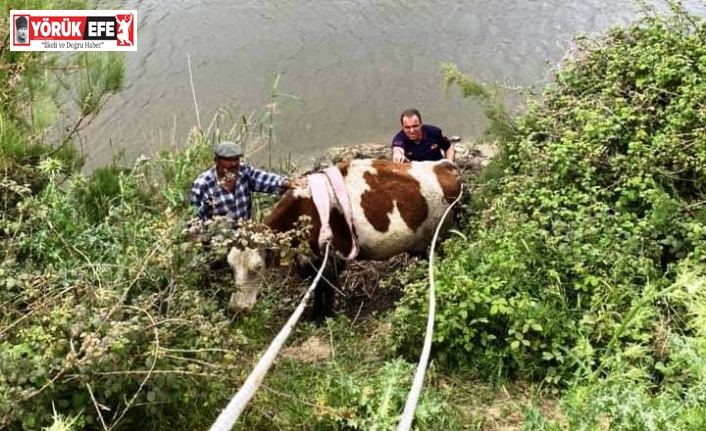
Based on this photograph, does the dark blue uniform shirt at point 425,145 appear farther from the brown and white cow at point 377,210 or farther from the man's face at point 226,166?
the man's face at point 226,166

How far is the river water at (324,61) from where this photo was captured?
9969 mm

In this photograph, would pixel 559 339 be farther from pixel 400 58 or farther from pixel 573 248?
pixel 400 58

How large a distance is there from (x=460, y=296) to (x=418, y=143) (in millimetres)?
3000

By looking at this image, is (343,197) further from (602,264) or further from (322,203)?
(602,264)

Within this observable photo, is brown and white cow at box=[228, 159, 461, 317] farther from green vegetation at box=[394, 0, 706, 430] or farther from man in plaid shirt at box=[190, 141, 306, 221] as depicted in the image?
Answer: green vegetation at box=[394, 0, 706, 430]

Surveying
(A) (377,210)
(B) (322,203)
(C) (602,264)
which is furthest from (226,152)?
(C) (602,264)

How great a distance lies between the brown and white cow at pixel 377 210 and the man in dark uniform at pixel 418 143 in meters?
0.70

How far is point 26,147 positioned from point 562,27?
9.06 meters

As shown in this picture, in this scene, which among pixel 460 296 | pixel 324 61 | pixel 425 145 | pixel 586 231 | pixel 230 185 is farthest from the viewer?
pixel 324 61

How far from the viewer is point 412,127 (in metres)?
6.61

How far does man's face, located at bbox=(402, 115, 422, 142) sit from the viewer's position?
658cm

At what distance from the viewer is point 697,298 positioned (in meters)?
3.39

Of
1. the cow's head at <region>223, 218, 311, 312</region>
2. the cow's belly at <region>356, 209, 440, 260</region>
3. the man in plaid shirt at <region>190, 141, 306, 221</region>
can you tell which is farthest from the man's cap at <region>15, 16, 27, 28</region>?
the cow's belly at <region>356, 209, 440, 260</region>

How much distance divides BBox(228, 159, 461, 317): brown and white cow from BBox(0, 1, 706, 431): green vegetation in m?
0.34
